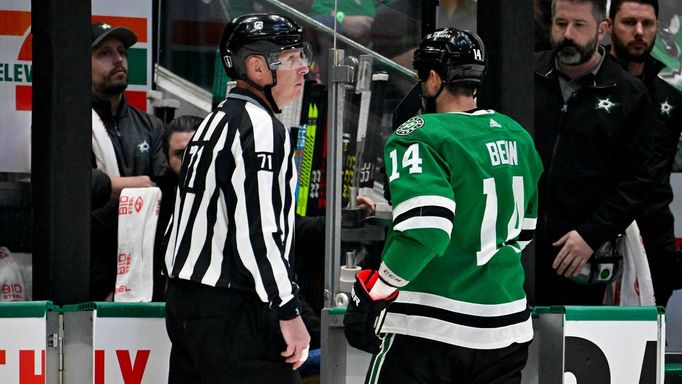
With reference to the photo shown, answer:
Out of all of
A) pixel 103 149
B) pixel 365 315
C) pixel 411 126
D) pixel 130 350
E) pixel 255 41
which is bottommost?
pixel 130 350

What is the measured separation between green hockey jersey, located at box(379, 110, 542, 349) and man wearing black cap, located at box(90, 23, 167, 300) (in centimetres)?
165

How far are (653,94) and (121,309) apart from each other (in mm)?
2533

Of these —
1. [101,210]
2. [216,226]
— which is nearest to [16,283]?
Answer: [101,210]

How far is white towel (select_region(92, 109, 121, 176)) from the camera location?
4867 mm

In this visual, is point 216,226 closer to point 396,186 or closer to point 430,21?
point 396,186

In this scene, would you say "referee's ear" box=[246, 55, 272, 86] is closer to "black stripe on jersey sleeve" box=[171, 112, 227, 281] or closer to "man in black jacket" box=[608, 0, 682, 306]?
"black stripe on jersey sleeve" box=[171, 112, 227, 281]

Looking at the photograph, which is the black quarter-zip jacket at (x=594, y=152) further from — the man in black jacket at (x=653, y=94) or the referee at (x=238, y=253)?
the referee at (x=238, y=253)

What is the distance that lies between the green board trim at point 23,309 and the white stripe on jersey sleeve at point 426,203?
1.43m

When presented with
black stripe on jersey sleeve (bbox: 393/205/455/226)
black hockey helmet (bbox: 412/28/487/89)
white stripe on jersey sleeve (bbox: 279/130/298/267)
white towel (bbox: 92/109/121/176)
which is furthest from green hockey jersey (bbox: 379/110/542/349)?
white towel (bbox: 92/109/121/176)

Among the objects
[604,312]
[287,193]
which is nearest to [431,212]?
[287,193]

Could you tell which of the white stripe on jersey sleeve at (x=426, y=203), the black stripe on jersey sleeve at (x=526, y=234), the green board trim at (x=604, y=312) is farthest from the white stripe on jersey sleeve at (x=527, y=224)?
the green board trim at (x=604, y=312)

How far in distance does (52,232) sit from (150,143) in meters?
0.84

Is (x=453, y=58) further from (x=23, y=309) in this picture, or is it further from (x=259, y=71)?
(x=23, y=309)

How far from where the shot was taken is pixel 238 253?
3.34m
